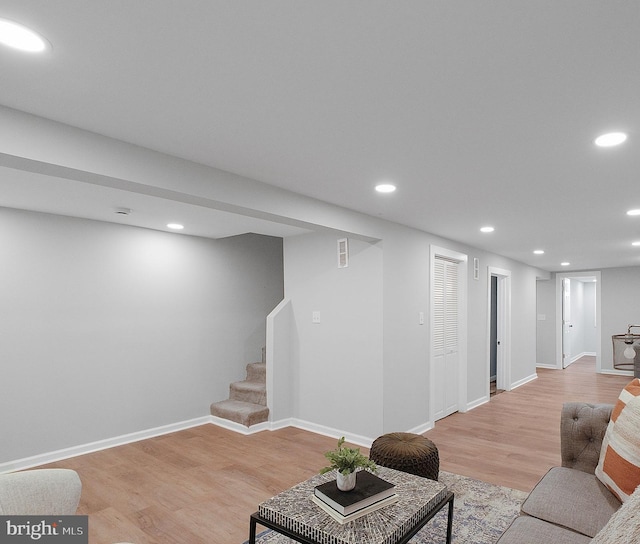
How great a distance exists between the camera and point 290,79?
1.68 meters

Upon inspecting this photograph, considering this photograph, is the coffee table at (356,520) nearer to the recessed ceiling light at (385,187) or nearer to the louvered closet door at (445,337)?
the recessed ceiling light at (385,187)

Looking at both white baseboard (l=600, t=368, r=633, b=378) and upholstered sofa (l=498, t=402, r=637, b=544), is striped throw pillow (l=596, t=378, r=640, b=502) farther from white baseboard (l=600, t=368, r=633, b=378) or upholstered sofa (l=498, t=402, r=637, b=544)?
white baseboard (l=600, t=368, r=633, b=378)

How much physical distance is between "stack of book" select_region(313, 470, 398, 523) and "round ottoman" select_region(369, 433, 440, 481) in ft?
3.28

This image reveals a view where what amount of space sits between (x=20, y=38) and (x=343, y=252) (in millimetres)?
3551

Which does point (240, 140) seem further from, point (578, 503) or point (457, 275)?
point (457, 275)

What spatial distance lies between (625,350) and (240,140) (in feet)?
28.6

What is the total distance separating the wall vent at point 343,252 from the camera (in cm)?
465

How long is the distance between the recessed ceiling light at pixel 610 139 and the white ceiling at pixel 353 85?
0.21 ft

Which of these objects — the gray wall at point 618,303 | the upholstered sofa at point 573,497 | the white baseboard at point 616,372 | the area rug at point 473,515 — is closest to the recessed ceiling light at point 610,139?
the upholstered sofa at point 573,497

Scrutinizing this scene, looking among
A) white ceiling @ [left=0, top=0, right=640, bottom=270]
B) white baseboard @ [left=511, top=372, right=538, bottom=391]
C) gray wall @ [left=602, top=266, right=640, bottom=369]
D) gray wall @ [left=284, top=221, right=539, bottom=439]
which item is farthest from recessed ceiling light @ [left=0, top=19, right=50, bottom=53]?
gray wall @ [left=602, top=266, right=640, bottom=369]

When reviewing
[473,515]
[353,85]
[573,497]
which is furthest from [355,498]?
[353,85]

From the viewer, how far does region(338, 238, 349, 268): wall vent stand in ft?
15.3

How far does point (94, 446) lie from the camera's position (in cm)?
424

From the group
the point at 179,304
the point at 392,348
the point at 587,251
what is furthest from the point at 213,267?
the point at 587,251
